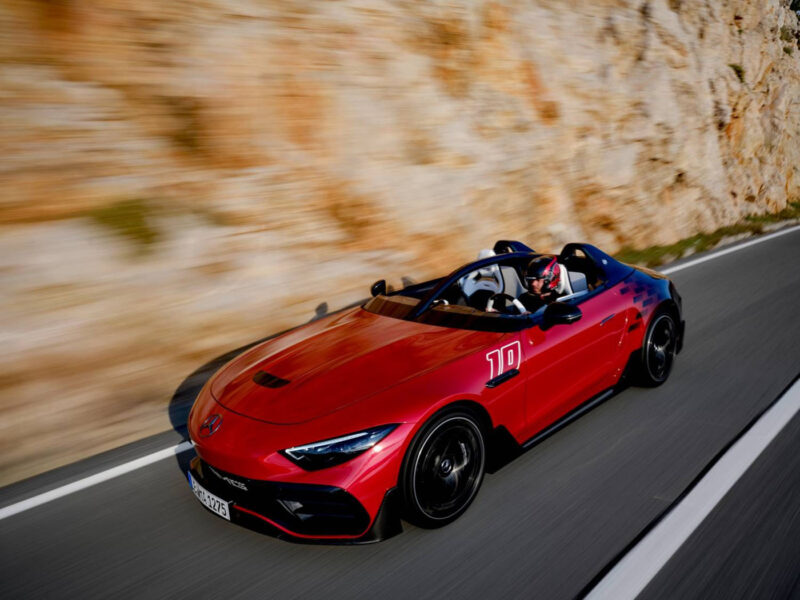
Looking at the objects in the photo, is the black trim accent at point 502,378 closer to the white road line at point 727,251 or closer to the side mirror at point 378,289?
the side mirror at point 378,289

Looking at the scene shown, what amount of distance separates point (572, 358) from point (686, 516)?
111 centimetres

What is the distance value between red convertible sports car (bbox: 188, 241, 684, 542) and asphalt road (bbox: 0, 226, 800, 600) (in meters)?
0.20

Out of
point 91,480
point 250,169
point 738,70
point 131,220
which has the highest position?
point 738,70

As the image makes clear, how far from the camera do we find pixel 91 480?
12.3 ft

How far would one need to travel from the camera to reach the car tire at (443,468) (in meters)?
2.86

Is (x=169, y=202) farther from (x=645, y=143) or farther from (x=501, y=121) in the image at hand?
(x=645, y=143)

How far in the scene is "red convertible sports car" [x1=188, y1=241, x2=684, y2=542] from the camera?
8.84 feet

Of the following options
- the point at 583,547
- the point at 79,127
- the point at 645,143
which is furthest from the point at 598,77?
the point at 583,547

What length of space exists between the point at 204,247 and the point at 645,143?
415 inches

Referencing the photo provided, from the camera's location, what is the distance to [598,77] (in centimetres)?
1224

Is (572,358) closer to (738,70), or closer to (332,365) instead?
(332,365)

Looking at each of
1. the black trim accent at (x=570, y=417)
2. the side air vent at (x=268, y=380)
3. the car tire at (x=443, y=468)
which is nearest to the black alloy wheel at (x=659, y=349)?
the black trim accent at (x=570, y=417)

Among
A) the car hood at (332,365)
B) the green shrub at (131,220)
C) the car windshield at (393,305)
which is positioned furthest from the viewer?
the green shrub at (131,220)

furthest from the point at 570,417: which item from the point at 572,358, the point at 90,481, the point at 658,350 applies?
the point at 90,481
